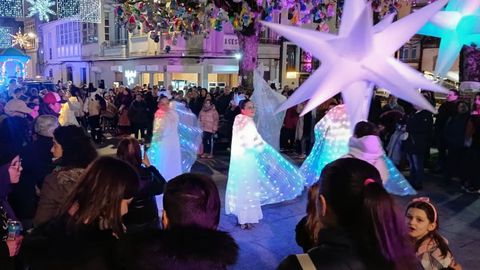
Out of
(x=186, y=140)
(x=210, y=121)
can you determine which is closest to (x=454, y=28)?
(x=186, y=140)

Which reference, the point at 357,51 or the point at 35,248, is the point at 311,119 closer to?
the point at 357,51

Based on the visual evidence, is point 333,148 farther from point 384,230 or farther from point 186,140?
point 384,230

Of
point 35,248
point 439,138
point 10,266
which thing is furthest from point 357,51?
point 439,138

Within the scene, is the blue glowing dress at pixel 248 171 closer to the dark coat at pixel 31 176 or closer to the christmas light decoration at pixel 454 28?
the dark coat at pixel 31 176

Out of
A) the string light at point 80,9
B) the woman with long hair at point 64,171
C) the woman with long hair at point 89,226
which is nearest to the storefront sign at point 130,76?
the string light at point 80,9

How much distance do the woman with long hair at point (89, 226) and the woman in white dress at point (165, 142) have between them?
4.41 m

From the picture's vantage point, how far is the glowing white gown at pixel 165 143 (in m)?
6.71

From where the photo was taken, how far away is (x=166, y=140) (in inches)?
265

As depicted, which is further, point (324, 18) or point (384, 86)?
point (324, 18)

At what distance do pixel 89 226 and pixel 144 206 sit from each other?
155 centimetres

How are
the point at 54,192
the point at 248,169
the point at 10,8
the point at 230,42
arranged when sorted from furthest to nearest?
the point at 230,42 < the point at 10,8 < the point at 248,169 < the point at 54,192

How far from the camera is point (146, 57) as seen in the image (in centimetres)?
2516

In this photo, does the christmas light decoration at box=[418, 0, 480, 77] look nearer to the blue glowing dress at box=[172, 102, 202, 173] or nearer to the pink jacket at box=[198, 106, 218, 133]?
the blue glowing dress at box=[172, 102, 202, 173]

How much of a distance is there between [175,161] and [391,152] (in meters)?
4.83
